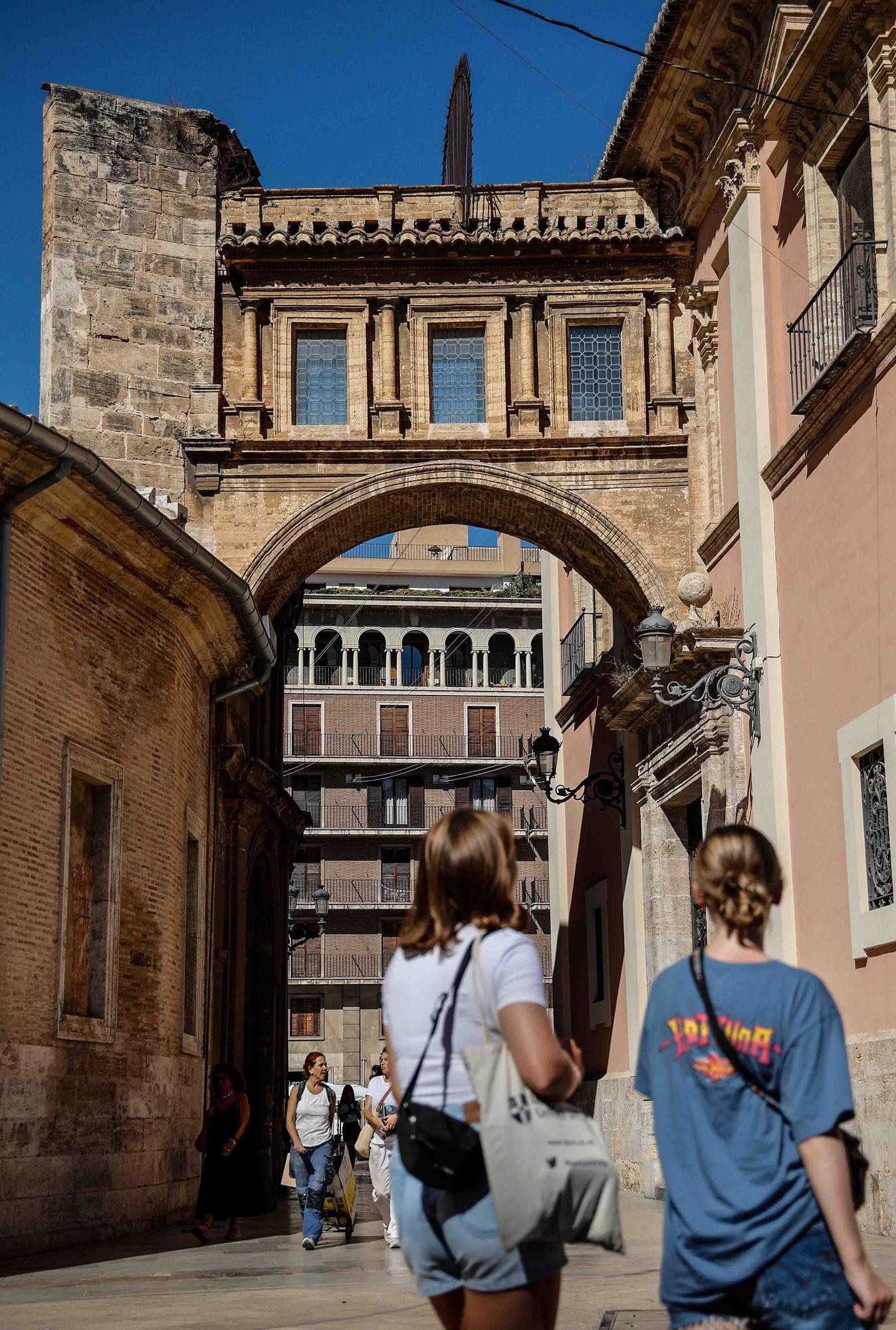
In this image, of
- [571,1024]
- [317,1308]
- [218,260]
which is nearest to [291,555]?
[218,260]

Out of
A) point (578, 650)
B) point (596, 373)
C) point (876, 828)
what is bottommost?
point (876, 828)

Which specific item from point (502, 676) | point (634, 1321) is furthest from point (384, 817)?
point (634, 1321)

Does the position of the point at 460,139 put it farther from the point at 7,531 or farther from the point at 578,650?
the point at 7,531

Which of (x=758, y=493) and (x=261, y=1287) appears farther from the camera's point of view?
(x=758, y=493)

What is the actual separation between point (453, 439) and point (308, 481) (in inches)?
66.6

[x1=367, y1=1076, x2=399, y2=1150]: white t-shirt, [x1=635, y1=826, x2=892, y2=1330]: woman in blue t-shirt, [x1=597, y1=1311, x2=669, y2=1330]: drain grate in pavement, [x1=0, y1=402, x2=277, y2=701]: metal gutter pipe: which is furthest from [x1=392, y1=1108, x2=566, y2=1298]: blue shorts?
[x1=367, y1=1076, x2=399, y2=1150]: white t-shirt

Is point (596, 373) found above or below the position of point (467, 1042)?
above

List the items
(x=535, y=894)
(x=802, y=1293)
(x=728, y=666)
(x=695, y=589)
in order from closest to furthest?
1. (x=802, y=1293)
2. (x=728, y=666)
3. (x=695, y=589)
4. (x=535, y=894)

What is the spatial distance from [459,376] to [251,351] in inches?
93.3

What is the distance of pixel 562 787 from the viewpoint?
2217 cm

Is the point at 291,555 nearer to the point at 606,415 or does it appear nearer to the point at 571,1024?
the point at 606,415

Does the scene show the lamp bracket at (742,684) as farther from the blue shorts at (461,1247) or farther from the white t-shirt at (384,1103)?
the blue shorts at (461,1247)

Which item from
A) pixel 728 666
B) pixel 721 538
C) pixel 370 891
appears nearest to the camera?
pixel 728 666

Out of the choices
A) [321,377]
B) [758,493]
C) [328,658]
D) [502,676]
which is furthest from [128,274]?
[502,676]
